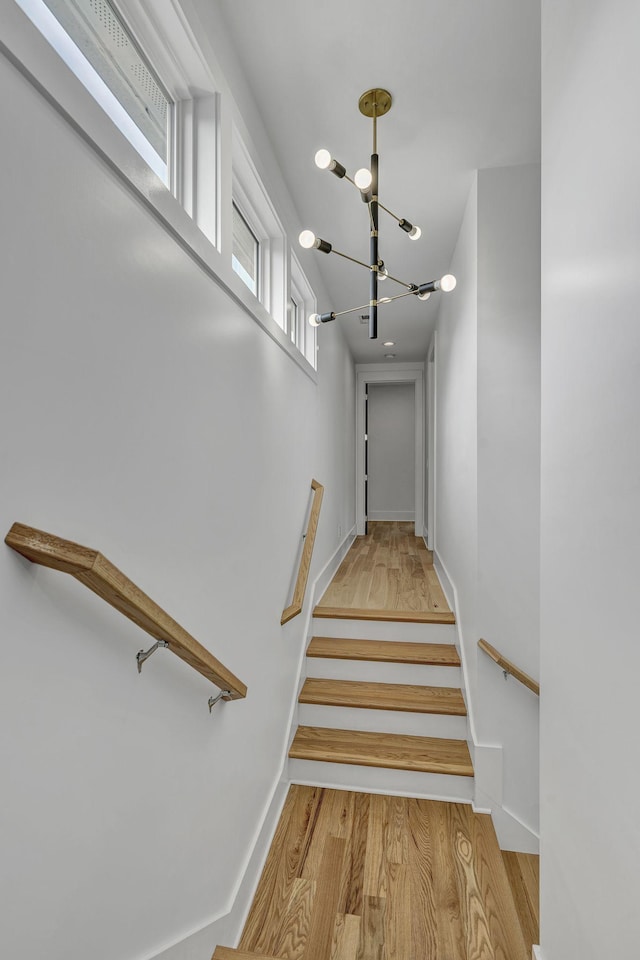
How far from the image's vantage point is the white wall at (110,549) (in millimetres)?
723

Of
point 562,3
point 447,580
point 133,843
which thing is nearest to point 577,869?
point 133,843

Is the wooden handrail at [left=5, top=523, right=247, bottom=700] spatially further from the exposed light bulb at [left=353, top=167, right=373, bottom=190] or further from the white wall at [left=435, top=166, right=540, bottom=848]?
the white wall at [left=435, top=166, right=540, bottom=848]

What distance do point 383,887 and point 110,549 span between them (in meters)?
1.91

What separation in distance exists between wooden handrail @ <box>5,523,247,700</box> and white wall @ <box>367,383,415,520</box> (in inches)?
275

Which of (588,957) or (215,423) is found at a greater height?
(215,423)

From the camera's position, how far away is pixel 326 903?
1.85 meters

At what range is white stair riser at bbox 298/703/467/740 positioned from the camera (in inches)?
106

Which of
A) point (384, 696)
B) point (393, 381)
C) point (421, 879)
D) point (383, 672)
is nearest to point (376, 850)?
point (421, 879)

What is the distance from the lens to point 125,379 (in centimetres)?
100

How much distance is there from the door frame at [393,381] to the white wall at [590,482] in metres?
5.48

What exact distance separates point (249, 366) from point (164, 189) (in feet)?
→ 2.46

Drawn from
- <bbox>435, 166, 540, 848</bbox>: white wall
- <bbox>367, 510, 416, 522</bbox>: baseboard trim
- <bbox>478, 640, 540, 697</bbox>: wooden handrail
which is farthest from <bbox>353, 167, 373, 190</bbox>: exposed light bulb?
<bbox>367, 510, 416, 522</bbox>: baseboard trim

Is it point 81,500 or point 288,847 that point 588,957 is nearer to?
point 81,500

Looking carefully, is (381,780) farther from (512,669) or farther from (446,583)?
(446,583)
